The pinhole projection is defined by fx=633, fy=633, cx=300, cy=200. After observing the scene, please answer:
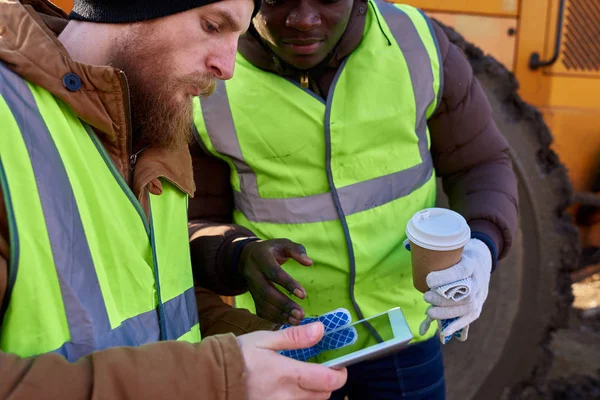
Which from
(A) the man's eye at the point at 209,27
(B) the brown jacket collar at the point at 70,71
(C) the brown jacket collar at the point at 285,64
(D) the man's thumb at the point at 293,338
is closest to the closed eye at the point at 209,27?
(A) the man's eye at the point at 209,27

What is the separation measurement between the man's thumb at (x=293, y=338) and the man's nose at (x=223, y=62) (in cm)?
63

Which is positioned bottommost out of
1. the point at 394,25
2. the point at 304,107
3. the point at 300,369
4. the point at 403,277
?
the point at 403,277

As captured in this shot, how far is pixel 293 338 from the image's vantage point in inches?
44.8

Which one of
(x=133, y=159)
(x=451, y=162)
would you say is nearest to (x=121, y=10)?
(x=133, y=159)

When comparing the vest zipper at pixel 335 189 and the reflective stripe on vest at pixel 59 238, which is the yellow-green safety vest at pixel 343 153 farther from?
the reflective stripe on vest at pixel 59 238

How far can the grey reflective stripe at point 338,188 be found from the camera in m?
1.87

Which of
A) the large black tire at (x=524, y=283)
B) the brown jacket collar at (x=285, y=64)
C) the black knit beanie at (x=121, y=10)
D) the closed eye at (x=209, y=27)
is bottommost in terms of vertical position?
the large black tire at (x=524, y=283)

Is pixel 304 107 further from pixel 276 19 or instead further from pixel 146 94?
pixel 146 94

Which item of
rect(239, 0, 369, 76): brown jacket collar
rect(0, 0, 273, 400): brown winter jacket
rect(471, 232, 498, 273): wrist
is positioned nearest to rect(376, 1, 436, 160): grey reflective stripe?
rect(239, 0, 369, 76): brown jacket collar

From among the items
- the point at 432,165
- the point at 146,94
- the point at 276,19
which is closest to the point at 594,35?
the point at 432,165

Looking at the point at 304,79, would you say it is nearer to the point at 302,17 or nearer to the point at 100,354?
the point at 302,17

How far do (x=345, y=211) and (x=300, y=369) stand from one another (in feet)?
2.65

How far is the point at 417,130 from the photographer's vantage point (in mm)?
1956

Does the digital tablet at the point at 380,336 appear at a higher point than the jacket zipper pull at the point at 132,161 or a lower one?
lower
